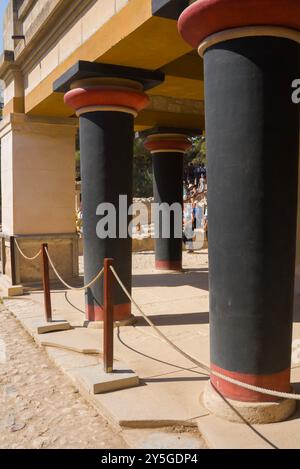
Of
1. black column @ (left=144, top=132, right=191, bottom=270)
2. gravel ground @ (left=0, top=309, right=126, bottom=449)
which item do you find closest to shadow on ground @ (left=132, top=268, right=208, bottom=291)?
black column @ (left=144, top=132, right=191, bottom=270)

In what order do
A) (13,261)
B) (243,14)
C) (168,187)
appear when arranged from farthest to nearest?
(168,187), (13,261), (243,14)

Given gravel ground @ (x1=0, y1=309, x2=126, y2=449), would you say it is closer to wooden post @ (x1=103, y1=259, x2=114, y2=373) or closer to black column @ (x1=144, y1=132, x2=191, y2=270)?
wooden post @ (x1=103, y1=259, x2=114, y2=373)

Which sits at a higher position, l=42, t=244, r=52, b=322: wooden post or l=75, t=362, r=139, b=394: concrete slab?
l=42, t=244, r=52, b=322: wooden post

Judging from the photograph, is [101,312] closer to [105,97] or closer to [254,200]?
[105,97]

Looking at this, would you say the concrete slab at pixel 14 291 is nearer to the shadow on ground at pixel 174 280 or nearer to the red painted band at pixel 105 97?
the shadow on ground at pixel 174 280

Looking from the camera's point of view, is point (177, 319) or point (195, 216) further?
point (195, 216)

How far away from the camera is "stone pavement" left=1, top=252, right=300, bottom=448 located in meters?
3.20

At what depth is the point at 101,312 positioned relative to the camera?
235 inches

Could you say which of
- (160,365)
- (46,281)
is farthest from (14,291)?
(160,365)

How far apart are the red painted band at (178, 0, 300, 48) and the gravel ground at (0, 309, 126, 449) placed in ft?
9.74

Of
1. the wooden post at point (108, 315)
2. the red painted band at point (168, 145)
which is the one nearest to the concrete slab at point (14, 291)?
the red painted band at point (168, 145)

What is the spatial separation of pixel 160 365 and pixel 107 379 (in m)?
0.74

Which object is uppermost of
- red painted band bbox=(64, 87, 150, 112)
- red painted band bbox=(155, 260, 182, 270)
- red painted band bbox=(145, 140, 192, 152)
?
red painted band bbox=(145, 140, 192, 152)
